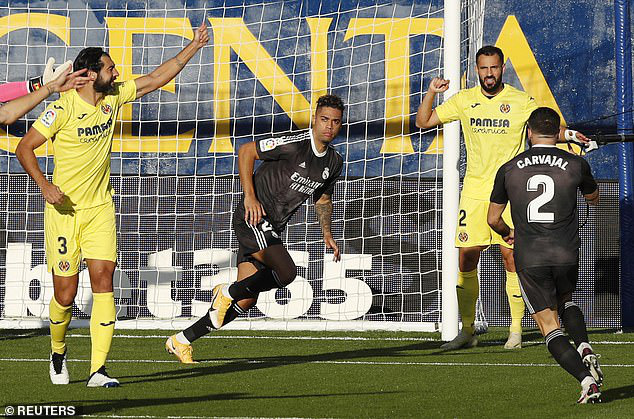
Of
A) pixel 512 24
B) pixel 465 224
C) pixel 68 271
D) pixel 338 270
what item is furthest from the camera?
pixel 512 24

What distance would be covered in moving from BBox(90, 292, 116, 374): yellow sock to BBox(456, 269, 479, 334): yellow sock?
11.2 ft

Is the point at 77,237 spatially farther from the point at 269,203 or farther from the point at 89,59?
the point at 269,203

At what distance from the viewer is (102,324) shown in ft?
22.1

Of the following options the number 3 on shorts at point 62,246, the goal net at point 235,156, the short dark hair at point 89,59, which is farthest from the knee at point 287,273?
the goal net at point 235,156

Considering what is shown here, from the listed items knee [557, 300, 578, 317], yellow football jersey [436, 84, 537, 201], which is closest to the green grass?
knee [557, 300, 578, 317]

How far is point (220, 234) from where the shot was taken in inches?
475

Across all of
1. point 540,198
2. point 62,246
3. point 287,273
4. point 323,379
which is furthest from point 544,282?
point 62,246

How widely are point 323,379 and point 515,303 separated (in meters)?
2.74

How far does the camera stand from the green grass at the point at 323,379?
576 centimetres

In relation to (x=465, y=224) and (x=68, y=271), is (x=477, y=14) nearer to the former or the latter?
(x=465, y=224)

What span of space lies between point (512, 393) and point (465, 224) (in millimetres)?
2734

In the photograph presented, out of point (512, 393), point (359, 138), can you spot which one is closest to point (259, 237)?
point (512, 393)

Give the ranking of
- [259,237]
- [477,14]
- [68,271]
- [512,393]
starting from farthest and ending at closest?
1. [477,14]
2. [259,237]
3. [68,271]
4. [512,393]

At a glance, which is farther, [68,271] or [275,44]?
[275,44]
